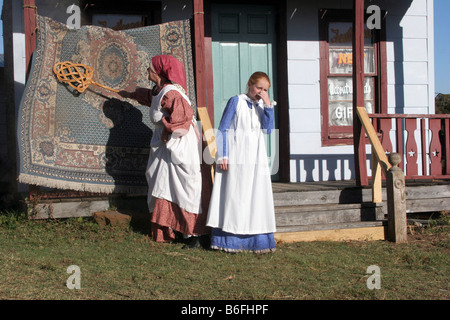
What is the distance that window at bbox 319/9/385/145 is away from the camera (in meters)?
7.54

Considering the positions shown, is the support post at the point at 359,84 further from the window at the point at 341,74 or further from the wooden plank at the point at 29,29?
the wooden plank at the point at 29,29

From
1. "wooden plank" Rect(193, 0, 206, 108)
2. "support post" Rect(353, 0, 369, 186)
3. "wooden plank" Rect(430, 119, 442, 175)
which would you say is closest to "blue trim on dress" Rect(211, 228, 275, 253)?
"wooden plank" Rect(193, 0, 206, 108)

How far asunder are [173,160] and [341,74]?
12.3 ft

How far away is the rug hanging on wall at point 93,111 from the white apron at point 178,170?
68cm

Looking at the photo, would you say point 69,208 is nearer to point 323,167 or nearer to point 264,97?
point 264,97

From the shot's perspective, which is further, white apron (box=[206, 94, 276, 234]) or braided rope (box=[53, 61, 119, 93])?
braided rope (box=[53, 61, 119, 93])

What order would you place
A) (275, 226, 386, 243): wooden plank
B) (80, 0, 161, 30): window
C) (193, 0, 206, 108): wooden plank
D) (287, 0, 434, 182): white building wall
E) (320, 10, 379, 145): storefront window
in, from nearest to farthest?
(275, 226, 386, 243): wooden plank < (193, 0, 206, 108): wooden plank < (80, 0, 161, 30): window < (287, 0, 434, 182): white building wall < (320, 10, 379, 145): storefront window

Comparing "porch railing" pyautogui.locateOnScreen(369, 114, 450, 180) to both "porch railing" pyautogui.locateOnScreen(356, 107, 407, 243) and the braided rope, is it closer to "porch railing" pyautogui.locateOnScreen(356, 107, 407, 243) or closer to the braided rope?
"porch railing" pyautogui.locateOnScreen(356, 107, 407, 243)

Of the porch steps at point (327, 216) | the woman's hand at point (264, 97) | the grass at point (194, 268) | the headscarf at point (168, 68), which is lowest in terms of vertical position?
the grass at point (194, 268)

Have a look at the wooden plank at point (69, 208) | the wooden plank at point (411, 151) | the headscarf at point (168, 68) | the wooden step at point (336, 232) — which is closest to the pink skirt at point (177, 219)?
the wooden step at point (336, 232)

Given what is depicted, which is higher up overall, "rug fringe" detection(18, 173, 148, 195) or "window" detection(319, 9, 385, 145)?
"window" detection(319, 9, 385, 145)

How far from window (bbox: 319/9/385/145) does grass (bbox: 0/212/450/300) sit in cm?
245

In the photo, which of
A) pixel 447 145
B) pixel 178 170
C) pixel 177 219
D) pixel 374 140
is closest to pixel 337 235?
pixel 374 140

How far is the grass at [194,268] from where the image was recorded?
11.9 ft
